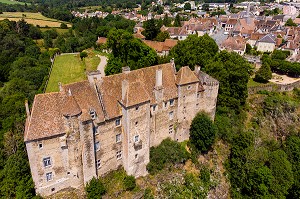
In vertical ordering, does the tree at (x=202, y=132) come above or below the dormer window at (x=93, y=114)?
below

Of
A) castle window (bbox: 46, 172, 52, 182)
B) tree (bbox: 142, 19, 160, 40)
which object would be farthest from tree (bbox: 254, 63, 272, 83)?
castle window (bbox: 46, 172, 52, 182)

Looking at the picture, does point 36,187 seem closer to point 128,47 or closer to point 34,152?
point 34,152

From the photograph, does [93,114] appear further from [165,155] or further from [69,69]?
[69,69]

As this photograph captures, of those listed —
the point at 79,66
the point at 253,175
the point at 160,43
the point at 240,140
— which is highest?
the point at 160,43

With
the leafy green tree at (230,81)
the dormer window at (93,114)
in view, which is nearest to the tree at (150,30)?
the leafy green tree at (230,81)

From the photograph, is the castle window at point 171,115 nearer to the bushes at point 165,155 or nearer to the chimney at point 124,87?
the bushes at point 165,155

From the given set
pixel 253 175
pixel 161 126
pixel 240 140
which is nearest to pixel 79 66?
pixel 161 126

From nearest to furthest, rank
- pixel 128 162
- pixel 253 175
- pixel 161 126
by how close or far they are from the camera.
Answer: pixel 128 162 → pixel 161 126 → pixel 253 175
